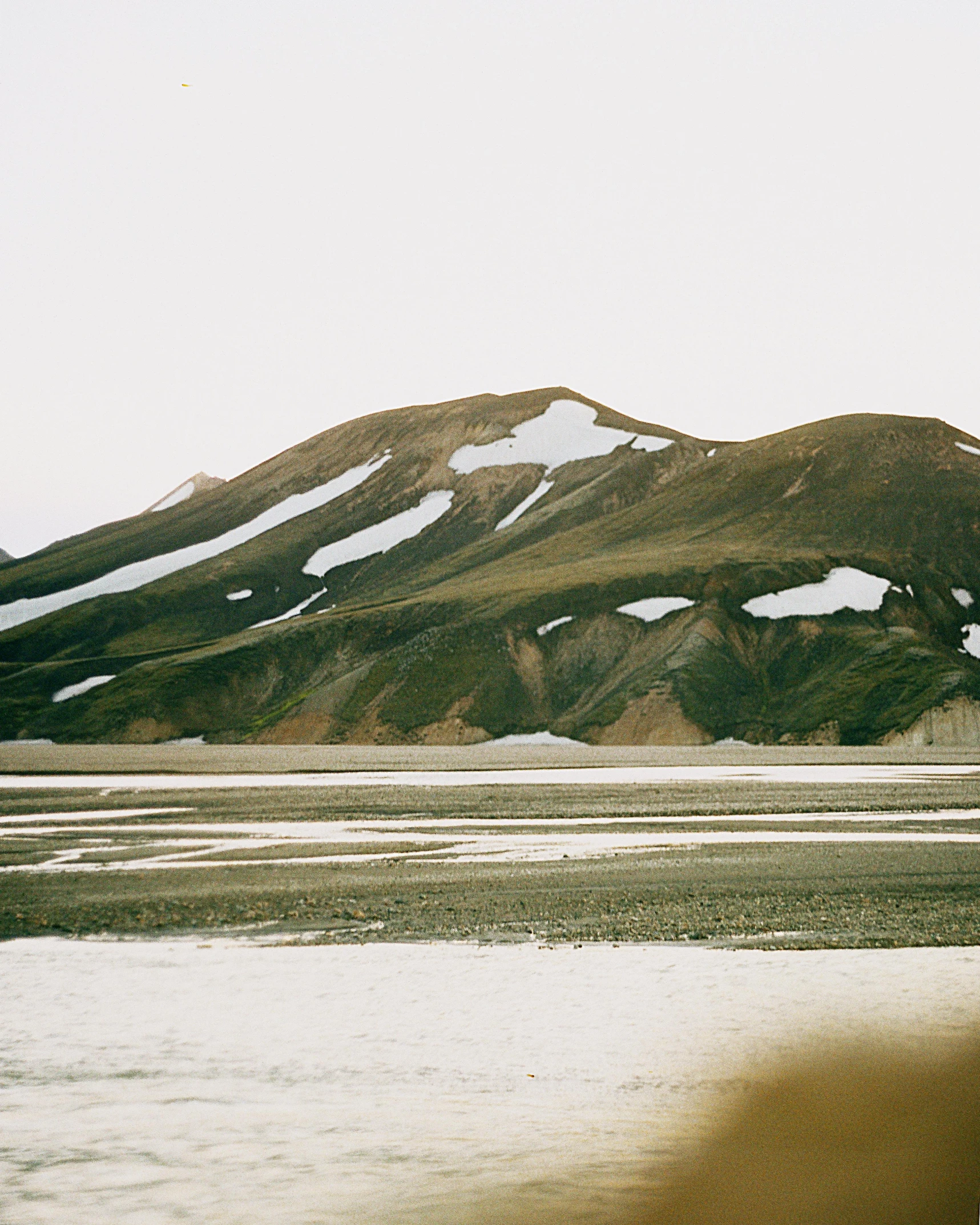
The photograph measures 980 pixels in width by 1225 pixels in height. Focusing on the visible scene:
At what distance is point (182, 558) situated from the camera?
7175 inches

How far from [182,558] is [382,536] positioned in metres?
30.8

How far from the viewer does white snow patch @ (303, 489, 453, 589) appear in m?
166

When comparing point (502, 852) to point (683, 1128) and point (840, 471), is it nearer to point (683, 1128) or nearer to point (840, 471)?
point (683, 1128)

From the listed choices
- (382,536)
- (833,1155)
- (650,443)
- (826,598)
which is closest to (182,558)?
(382,536)

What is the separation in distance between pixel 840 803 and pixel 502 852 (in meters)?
13.3

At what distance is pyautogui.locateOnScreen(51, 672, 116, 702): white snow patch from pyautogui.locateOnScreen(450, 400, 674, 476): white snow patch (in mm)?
66769

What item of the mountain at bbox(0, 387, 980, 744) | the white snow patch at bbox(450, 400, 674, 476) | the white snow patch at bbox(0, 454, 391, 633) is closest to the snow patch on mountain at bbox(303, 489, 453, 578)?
the mountain at bbox(0, 387, 980, 744)

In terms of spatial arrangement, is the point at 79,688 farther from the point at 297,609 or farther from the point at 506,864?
the point at 506,864

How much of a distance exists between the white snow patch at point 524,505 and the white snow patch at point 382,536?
365 inches

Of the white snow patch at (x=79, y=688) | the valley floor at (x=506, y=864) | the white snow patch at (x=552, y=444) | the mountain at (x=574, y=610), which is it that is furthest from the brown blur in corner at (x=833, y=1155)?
the white snow patch at (x=552, y=444)

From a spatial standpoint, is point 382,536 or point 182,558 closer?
point 382,536

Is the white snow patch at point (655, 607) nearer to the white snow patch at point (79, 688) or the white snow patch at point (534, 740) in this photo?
the white snow patch at point (534, 740)

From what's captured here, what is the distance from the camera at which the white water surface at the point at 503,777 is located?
143 ft

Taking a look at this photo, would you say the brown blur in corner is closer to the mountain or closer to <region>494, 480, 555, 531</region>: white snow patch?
the mountain
